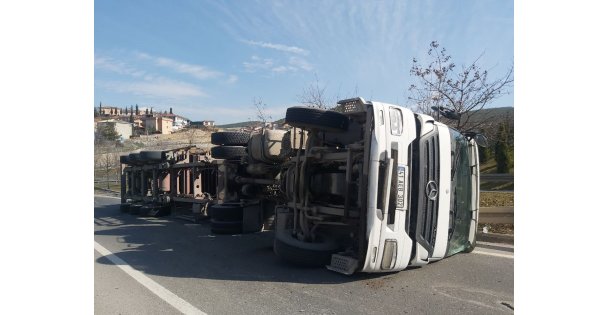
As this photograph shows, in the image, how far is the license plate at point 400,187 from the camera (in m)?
4.40

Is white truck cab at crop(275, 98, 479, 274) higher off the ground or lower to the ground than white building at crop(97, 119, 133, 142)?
lower

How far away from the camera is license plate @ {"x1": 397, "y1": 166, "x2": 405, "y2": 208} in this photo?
440 cm

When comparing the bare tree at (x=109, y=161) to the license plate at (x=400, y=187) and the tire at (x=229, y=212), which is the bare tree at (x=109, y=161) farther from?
the license plate at (x=400, y=187)

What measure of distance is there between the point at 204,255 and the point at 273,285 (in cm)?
184

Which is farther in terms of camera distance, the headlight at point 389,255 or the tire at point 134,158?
the tire at point 134,158

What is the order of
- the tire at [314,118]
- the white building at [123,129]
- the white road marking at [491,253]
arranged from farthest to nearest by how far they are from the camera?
the white building at [123,129] → the white road marking at [491,253] → the tire at [314,118]

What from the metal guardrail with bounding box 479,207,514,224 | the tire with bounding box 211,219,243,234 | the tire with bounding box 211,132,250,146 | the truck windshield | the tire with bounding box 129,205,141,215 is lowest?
the tire with bounding box 129,205,141,215

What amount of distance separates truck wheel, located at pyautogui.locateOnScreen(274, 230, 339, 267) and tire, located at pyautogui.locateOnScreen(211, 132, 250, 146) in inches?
142

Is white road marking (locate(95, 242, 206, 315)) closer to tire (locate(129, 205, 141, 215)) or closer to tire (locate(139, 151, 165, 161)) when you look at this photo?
tire (locate(139, 151, 165, 161))

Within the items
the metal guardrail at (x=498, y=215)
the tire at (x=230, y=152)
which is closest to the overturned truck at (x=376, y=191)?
the metal guardrail at (x=498, y=215)

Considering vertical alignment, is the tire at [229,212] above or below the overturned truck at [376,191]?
below

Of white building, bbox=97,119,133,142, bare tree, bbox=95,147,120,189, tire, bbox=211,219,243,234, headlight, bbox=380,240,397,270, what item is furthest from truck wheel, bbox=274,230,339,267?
white building, bbox=97,119,133,142

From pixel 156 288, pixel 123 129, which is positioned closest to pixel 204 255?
pixel 156 288

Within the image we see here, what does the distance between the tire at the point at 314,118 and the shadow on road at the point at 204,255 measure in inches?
67.0
